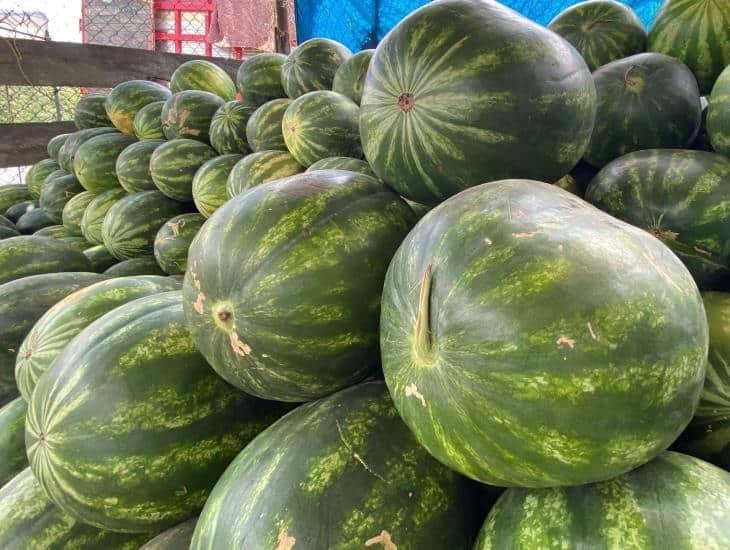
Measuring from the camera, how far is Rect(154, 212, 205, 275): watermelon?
2.67 m

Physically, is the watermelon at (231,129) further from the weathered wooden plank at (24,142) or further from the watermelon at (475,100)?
the weathered wooden plank at (24,142)

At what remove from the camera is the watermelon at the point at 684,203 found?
A: 1256mm

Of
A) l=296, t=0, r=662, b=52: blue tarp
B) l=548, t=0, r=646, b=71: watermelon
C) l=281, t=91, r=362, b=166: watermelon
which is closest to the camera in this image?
l=548, t=0, r=646, b=71: watermelon

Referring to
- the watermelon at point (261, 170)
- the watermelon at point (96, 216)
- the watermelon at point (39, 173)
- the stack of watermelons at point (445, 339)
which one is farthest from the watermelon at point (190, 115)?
the watermelon at point (39, 173)

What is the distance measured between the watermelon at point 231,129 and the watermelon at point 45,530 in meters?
1.94

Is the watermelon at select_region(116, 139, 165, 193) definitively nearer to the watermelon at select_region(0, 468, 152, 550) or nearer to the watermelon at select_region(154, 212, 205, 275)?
the watermelon at select_region(154, 212, 205, 275)

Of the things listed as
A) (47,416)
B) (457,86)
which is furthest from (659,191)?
(47,416)

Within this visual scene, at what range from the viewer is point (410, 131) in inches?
48.8

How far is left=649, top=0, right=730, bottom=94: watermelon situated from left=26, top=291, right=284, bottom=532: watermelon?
1.62 meters

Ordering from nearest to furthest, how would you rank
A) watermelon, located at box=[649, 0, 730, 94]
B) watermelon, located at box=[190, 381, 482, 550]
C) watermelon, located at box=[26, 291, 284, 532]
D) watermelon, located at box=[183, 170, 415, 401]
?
watermelon, located at box=[190, 381, 482, 550], watermelon, located at box=[183, 170, 415, 401], watermelon, located at box=[26, 291, 284, 532], watermelon, located at box=[649, 0, 730, 94]

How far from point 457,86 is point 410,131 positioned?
0.13m

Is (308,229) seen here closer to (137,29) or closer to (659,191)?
(659,191)

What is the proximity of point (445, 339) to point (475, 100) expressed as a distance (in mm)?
606

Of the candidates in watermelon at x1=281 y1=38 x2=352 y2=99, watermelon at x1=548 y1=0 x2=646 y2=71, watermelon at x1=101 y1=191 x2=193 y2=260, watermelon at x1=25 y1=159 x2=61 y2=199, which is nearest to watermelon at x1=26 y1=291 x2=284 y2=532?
watermelon at x1=548 y1=0 x2=646 y2=71
